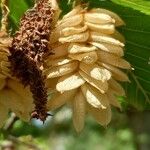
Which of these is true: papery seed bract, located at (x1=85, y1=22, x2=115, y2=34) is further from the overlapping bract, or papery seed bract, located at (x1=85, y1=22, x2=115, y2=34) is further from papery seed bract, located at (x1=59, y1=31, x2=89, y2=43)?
the overlapping bract

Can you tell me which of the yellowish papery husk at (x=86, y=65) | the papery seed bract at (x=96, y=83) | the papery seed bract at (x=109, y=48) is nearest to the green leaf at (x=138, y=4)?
the yellowish papery husk at (x=86, y=65)

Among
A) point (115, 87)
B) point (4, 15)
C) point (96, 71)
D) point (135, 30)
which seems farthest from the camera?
point (135, 30)

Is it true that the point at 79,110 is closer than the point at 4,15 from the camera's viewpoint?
Yes

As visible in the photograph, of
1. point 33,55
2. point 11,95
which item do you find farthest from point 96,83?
point 11,95

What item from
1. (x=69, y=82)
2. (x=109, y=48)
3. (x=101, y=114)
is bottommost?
(x=101, y=114)

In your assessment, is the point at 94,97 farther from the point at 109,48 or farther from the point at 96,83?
the point at 109,48

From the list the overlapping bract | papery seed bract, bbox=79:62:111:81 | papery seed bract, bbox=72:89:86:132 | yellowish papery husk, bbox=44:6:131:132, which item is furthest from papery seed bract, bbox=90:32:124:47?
the overlapping bract
